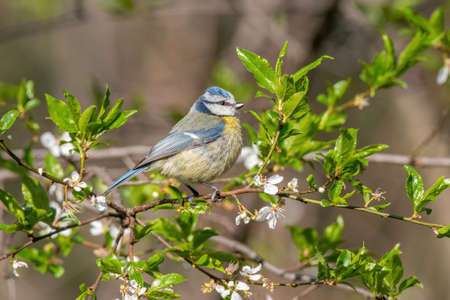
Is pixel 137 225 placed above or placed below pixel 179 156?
below

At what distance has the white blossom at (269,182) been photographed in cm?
156

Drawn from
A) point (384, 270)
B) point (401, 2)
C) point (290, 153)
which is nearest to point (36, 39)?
point (401, 2)

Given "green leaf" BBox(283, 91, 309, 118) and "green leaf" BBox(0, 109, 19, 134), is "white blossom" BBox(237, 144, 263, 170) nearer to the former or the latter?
"green leaf" BBox(283, 91, 309, 118)

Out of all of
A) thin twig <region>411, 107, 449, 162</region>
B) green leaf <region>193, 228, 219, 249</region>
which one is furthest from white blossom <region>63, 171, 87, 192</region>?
thin twig <region>411, 107, 449, 162</region>

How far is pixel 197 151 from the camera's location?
2.47 meters

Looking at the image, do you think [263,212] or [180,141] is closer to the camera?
[263,212]

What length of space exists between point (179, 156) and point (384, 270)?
123 centimetres

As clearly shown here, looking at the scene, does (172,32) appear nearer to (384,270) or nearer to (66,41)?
(66,41)

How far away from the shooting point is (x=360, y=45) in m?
4.52

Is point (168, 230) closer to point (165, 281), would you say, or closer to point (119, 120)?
point (165, 281)

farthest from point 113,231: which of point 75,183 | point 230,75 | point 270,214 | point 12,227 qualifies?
point 230,75

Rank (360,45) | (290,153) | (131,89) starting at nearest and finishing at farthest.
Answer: (290,153)
(360,45)
(131,89)

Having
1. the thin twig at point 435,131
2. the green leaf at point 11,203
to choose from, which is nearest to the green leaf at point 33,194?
the green leaf at point 11,203

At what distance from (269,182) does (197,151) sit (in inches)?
36.9
